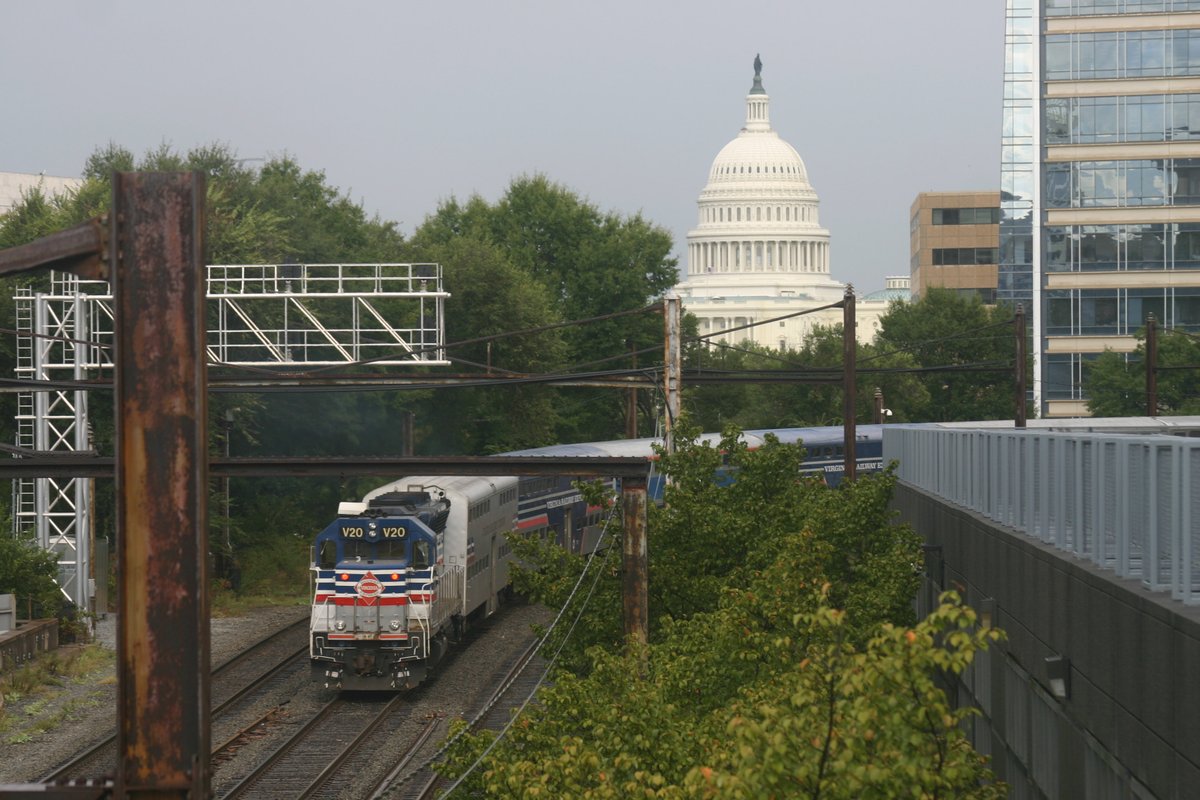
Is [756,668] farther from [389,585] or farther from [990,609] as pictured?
[389,585]

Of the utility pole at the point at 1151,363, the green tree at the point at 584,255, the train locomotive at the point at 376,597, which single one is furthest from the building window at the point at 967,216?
the train locomotive at the point at 376,597

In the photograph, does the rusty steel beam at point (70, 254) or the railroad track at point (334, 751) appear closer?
the rusty steel beam at point (70, 254)

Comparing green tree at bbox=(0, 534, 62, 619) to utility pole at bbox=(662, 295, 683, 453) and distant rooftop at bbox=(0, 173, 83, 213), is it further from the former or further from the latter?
distant rooftop at bbox=(0, 173, 83, 213)

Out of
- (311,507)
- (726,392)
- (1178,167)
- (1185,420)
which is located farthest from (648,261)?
(1185,420)

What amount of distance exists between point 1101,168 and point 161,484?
78.1 metres

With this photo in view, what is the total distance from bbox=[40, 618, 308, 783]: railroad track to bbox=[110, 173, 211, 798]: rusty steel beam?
1778 centimetres

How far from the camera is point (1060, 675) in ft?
44.9

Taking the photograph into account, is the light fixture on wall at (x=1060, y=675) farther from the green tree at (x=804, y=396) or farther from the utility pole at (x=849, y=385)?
the green tree at (x=804, y=396)

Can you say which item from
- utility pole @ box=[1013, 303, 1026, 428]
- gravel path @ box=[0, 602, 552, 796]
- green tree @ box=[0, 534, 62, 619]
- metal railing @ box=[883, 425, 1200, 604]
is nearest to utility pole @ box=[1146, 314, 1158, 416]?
utility pole @ box=[1013, 303, 1026, 428]

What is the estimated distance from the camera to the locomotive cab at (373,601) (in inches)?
1204

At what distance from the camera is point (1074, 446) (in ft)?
47.9

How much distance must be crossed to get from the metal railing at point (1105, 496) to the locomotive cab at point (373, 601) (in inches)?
505

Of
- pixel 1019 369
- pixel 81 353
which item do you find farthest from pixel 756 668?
pixel 1019 369

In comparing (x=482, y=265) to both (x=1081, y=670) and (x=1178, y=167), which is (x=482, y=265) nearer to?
(x=1178, y=167)
